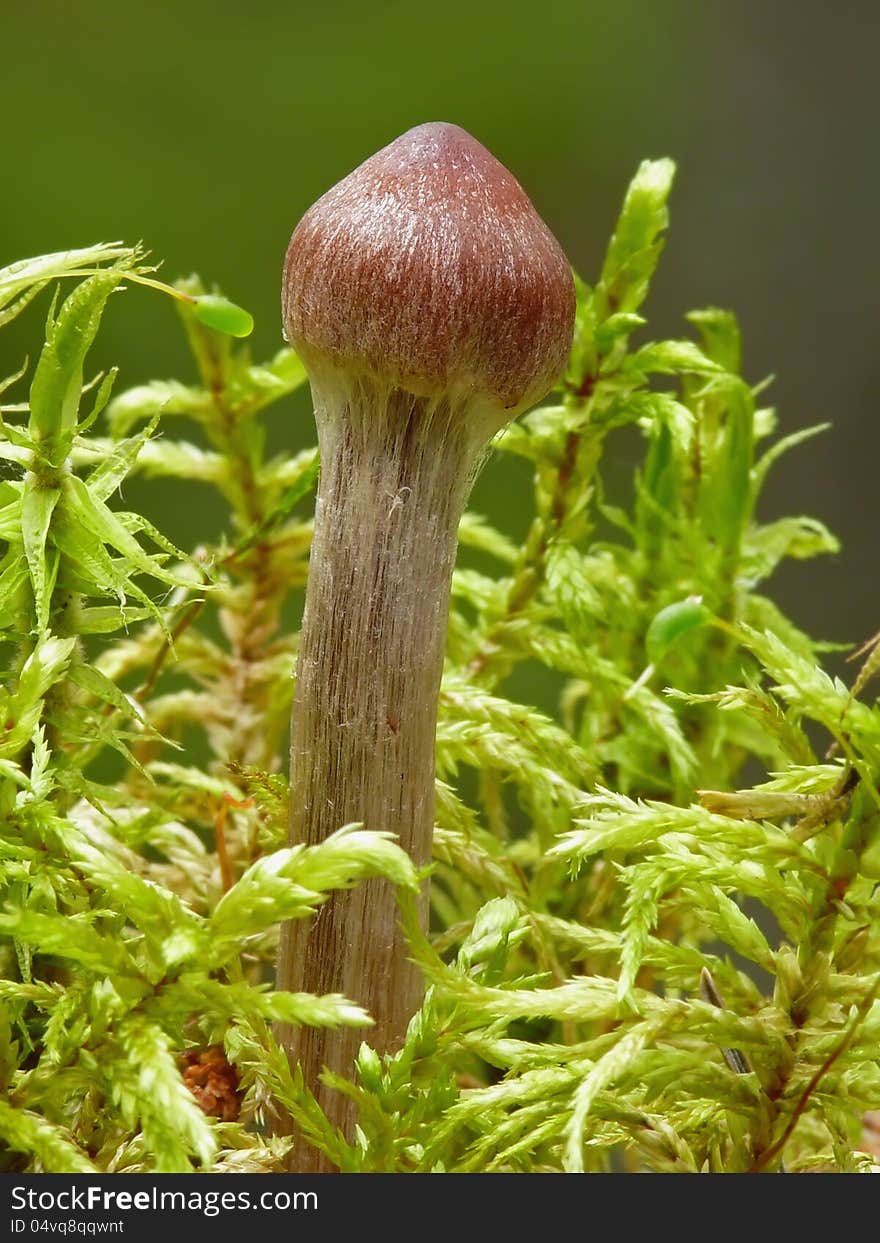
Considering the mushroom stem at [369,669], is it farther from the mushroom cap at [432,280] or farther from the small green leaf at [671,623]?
the small green leaf at [671,623]

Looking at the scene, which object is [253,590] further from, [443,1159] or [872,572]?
[872,572]

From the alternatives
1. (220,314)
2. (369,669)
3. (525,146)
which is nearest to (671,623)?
(369,669)

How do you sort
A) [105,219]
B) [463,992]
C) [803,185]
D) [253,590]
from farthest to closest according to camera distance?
[803,185] → [105,219] → [253,590] → [463,992]

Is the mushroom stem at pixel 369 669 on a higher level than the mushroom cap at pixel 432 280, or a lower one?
lower

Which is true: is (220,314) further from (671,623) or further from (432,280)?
(671,623)

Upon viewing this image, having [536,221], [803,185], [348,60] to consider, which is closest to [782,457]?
[803,185]

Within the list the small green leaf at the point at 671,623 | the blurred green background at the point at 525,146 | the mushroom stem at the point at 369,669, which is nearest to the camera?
the small green leaf at the point at 671,623

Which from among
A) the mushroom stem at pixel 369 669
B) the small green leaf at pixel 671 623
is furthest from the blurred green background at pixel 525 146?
the small green leaf at pixel 671 623
